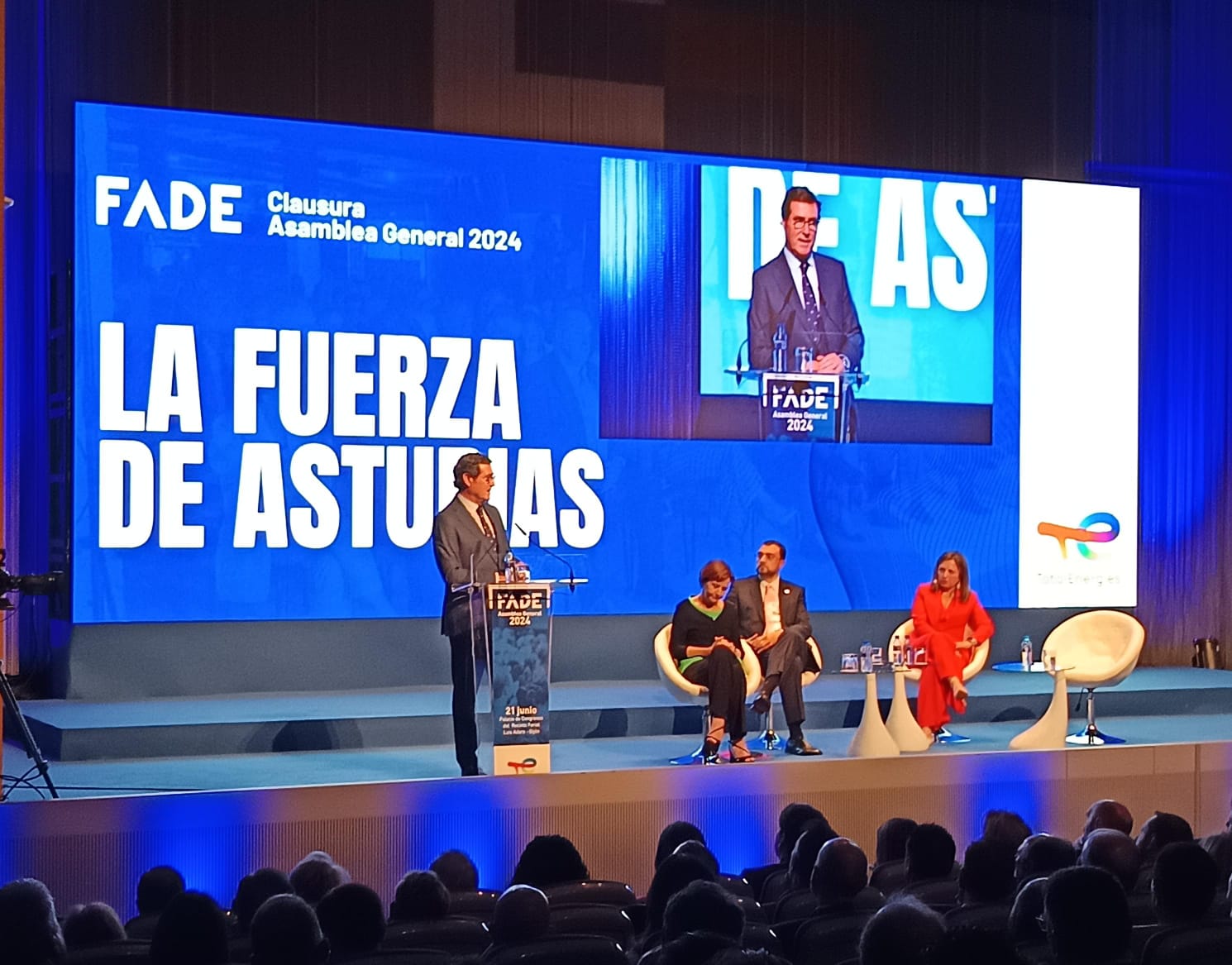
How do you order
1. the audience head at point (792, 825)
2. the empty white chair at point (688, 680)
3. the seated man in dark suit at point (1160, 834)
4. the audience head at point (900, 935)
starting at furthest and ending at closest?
1. the empty white chair at point (688, 680)
2. the audience head at point (792, 825)
3. the seated man in dark suit at point (1160, 834)
4. the audience head at point (900, 935)

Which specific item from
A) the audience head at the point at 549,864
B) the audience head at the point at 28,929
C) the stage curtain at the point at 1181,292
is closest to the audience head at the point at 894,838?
the audience head at the point at 549,864

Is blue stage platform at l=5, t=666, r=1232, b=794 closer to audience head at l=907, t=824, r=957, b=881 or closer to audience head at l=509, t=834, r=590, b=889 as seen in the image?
audience head at l=509, t=834, r=590, b=889

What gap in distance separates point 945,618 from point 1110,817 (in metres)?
2.32

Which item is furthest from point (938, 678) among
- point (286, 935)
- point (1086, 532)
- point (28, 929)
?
point (28, 929)

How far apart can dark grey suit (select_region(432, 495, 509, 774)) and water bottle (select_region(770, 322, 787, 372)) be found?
3.52 m

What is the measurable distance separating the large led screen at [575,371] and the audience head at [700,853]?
4496mm

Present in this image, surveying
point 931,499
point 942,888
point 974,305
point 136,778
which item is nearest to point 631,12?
point 974,305

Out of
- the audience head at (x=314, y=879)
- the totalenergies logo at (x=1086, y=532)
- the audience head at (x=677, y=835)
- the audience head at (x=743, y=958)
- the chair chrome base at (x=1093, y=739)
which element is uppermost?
the totalenergies logo at (x=1086, y=532)

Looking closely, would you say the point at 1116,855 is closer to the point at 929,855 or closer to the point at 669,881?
the point at 929,855

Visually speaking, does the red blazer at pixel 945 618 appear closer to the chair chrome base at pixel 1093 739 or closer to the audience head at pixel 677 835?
the chair chrome base at pixel 1093 739

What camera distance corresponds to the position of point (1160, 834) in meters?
4.56

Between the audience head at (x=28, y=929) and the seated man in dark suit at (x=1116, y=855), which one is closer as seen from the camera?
the audience head at (x=28, y=929)

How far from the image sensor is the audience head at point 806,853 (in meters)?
4.41

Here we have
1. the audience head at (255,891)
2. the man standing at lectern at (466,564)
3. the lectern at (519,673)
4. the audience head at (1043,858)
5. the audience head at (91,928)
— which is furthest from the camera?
the man standing at lectern at (466,564)
